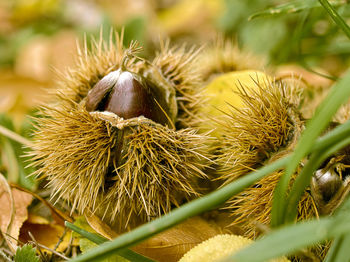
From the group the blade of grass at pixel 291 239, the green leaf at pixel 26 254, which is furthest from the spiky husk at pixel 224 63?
the blade of grass at pixel 291 239

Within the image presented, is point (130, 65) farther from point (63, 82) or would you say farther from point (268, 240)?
point (268, 240)

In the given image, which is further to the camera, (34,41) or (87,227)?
(34,41)

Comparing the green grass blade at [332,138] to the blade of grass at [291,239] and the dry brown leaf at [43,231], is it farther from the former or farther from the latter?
the dry brown leaf at [43,231]

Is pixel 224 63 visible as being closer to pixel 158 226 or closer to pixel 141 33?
pixel 141 33

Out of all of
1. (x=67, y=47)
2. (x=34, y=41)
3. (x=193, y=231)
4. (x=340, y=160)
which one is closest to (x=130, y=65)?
(x=193, y=231)

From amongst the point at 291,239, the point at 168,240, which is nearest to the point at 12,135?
the point at 168,240

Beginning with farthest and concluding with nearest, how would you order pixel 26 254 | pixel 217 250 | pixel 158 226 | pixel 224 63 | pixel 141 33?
1. pixel 141 33
2. pixel 224 63
3. pixel 26 254
4. pixel 217 250
5. pixel 158 226
